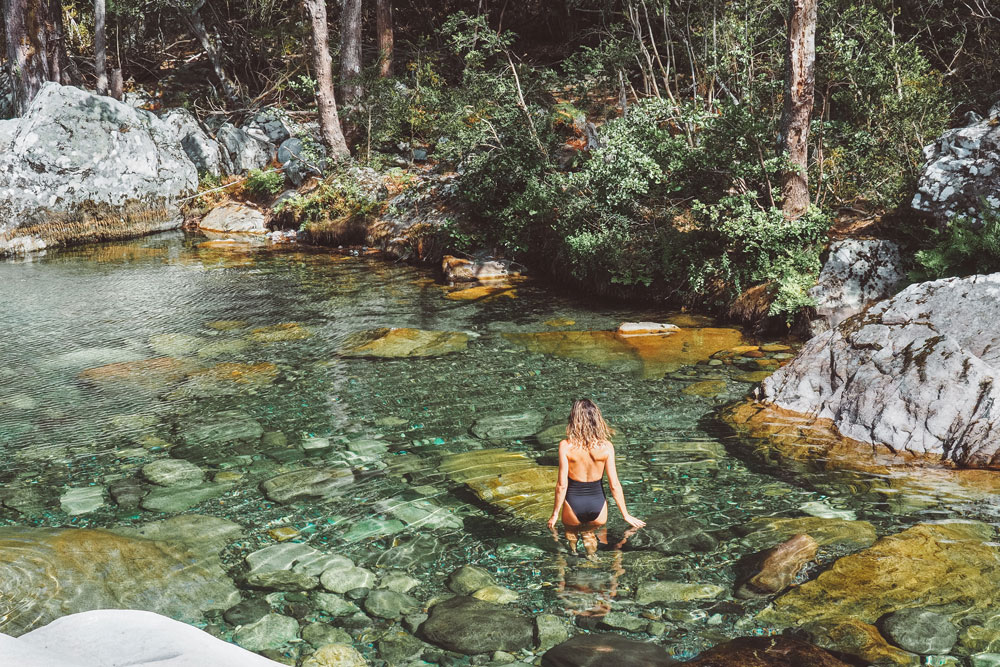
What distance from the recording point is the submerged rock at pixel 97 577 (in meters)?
4.82

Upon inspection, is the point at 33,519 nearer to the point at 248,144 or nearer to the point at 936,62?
the point at 936,62

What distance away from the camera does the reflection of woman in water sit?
586cm

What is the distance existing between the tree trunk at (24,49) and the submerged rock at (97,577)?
69.3 ft

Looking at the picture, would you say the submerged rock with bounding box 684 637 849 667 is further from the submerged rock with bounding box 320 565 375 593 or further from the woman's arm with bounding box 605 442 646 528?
the submerged rock with bounding box 320 565 375 593

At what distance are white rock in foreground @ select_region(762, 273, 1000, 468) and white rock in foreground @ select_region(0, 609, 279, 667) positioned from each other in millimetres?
5997

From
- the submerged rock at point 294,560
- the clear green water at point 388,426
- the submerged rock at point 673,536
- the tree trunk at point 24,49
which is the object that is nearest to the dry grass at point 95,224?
the clear green water at point 388,426

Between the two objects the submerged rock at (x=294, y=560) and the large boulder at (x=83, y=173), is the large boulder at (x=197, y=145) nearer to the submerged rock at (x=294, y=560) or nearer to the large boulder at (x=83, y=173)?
the large boulder at (x=83, y=173)

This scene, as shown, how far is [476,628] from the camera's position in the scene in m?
4.72

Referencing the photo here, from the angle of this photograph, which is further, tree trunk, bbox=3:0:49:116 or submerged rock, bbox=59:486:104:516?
tree trunk, bbox=3:0:49:116

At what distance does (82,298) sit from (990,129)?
1464cm

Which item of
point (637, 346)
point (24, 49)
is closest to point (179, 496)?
point (637, 346)

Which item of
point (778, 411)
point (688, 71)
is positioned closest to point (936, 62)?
point (688, 71)

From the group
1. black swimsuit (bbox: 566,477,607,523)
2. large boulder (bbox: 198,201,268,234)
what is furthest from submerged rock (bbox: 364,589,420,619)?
large boulder (bbox: 198,201,268,234)

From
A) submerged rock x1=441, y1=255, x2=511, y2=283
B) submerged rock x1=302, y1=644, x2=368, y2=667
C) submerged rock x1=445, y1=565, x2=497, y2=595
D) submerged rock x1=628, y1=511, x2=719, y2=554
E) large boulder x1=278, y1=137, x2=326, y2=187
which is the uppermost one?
large boulder x1=278, y1=137, x2=326, y2=187
